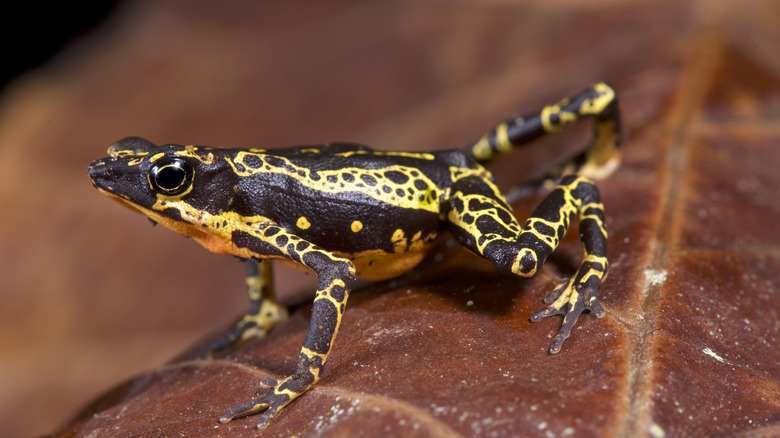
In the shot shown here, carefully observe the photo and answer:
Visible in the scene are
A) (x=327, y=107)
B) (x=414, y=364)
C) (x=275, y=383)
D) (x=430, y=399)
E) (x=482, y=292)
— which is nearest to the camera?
(x=430, y=399)

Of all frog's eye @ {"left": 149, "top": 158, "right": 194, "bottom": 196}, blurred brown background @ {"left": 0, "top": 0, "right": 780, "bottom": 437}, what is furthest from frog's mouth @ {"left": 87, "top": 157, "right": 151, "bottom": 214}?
blurred brown background @ {"left": 0, "top": 0, "right": 780, "bottom": 437}

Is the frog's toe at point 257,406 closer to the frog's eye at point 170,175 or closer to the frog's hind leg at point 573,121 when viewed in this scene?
the frog's eye at point 170,175

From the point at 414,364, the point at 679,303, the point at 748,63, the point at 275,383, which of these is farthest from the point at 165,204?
the point at 748,63

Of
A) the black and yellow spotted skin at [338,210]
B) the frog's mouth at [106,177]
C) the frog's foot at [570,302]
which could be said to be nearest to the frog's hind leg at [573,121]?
the black and yellow spotted skin at [338,210]

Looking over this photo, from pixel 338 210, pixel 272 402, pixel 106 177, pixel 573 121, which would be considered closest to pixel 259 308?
pixel 338 210

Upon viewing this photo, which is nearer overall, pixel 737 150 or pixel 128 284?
pixel 737 150

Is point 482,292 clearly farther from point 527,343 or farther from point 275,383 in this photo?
point 275,383

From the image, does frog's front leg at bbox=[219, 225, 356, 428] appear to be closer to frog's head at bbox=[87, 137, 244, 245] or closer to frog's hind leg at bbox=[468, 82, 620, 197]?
frog's head at bbox=[87, 137, 244, 245]
